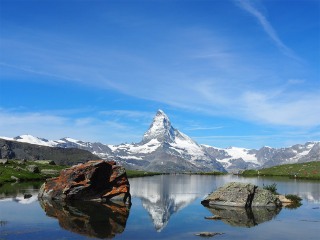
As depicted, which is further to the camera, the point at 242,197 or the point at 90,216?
the point at 242,197

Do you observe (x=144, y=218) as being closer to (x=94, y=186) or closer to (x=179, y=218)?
(x=179, y=218)

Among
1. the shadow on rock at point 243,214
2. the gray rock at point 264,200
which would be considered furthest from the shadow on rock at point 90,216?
the gray rock at point 264,200

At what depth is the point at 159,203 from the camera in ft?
238

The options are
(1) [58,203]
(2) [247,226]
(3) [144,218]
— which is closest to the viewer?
(2) [247,226]

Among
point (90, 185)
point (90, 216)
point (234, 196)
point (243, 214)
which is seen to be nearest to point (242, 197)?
point (234, 196)

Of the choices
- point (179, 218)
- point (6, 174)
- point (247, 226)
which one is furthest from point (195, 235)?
point (6, 174)

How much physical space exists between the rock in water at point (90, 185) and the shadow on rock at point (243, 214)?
17.5 metres

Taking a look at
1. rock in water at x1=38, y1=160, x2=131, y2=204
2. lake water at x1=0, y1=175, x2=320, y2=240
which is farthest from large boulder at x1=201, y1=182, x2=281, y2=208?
rock in water at x1=38, y1=160, x2=131, y2=204

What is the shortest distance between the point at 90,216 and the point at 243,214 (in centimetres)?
2231

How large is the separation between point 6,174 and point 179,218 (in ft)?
280

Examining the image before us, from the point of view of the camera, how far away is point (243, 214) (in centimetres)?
5803

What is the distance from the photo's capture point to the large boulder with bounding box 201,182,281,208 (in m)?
67.1

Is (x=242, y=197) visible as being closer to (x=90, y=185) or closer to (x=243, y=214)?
(x=243, y=214)

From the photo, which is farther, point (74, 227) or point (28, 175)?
→ point (28, 175)
